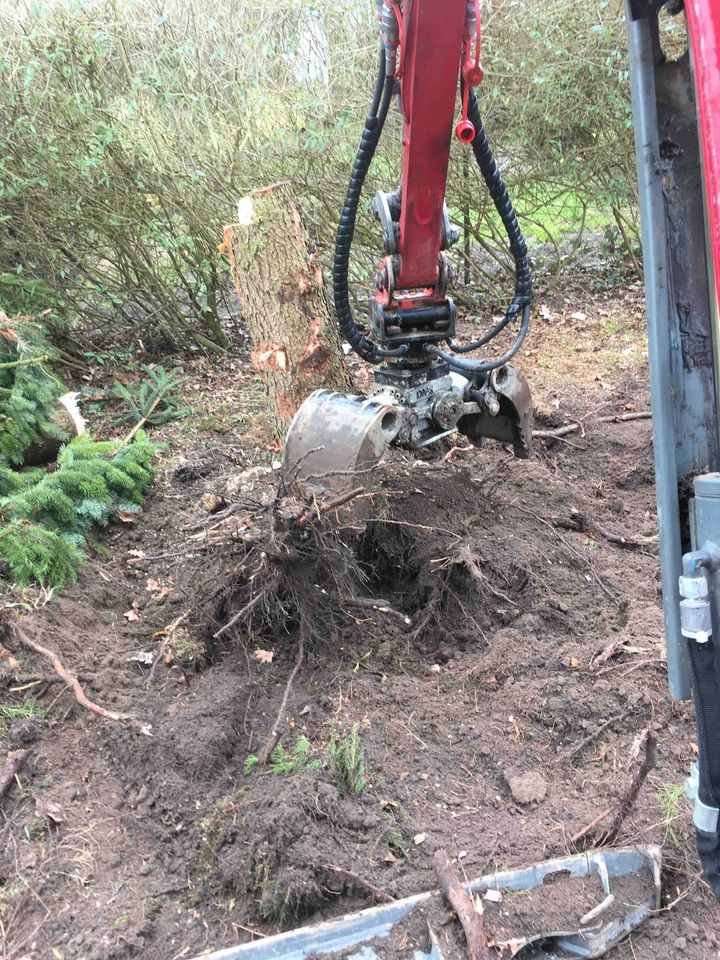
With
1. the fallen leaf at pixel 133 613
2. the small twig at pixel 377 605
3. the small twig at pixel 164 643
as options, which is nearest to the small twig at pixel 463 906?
the small twig at pixel 377 605

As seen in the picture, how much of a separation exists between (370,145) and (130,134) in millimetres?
3370

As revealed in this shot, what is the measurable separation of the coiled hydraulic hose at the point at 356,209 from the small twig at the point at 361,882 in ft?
6.98

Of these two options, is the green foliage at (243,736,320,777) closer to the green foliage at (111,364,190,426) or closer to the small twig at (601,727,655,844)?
the small twig at (601,727,655,844)

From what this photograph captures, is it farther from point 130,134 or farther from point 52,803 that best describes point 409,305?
point 130,134

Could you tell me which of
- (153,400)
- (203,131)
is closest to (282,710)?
(153,400)

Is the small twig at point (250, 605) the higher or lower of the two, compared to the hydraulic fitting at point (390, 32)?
lower

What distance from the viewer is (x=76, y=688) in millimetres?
2844

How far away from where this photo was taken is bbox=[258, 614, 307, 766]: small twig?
2.61 m

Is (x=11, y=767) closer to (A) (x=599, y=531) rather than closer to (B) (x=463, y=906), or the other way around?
(B) (x=463, y=906)

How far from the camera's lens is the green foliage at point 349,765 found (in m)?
2.42

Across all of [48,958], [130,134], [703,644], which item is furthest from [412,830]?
[130,134]

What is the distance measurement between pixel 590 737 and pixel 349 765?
0.79m

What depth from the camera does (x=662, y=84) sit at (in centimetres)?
146

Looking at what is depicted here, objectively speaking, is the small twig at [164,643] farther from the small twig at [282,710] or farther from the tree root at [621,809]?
the tree root at [621,809]
